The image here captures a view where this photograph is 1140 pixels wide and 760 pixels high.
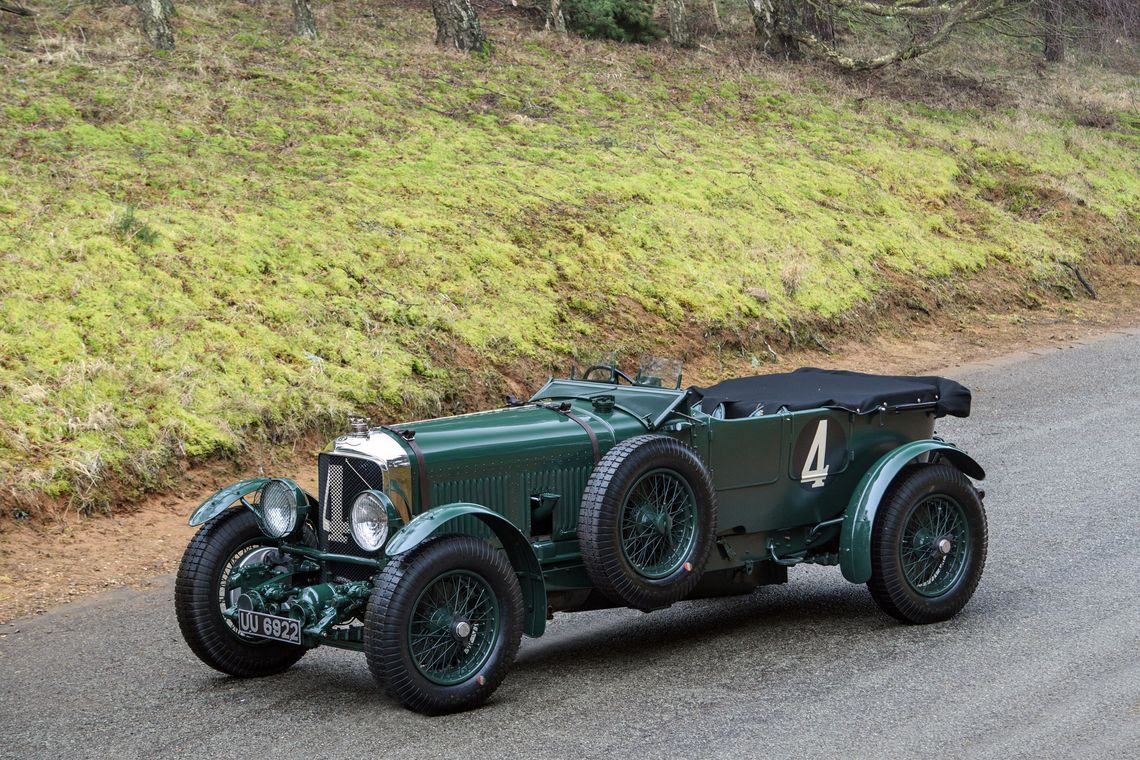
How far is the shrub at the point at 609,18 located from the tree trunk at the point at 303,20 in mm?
5715

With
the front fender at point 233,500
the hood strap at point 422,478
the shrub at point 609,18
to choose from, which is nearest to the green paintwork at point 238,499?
the front fender at point 233,500

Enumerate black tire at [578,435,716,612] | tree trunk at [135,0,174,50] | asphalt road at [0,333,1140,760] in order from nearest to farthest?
asphalt road at [0,333,1140,760]
black tire at [578,435,716,612]
tree trunk at [135,0,174,50]

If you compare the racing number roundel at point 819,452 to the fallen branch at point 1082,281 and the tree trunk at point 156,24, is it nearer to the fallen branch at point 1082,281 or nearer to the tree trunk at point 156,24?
the fallen branch at point 1082,281

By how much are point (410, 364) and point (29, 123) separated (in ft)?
20.1

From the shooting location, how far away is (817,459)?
22.7 ft

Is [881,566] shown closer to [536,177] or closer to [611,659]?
[611,659]

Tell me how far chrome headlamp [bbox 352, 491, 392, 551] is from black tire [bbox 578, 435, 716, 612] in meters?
0.95

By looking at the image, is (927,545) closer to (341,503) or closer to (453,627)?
(453,627)

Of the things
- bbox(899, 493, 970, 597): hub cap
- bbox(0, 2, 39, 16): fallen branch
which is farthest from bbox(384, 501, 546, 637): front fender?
bbox(0, 2, 39, 16): fallen branch

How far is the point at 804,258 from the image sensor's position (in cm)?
1659

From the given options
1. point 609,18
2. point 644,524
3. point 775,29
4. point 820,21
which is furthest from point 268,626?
point 820,21

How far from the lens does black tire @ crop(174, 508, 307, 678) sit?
19.9 ft

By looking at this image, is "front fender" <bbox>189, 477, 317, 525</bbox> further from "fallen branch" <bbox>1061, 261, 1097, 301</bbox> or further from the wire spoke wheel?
"fallen branch" <bbox>1061, 261, 1097, 301</bbox>

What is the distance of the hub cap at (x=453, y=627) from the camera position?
5.48 meters
